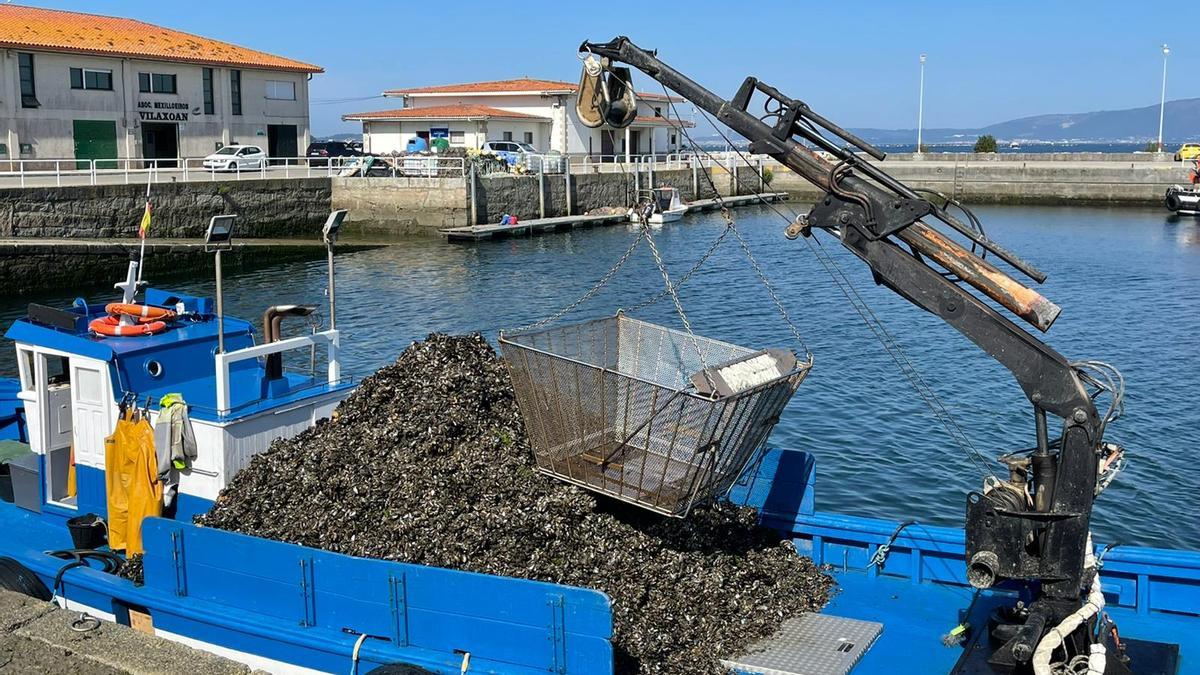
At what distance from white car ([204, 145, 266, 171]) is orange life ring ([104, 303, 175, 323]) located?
32.9m

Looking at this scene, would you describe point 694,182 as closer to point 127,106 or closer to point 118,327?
point 127,106

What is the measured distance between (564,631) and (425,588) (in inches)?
44.1

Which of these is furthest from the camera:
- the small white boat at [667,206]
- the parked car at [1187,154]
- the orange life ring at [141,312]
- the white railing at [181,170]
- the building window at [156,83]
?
the parked car at [1187,154]

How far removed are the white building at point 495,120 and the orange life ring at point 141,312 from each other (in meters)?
48.3

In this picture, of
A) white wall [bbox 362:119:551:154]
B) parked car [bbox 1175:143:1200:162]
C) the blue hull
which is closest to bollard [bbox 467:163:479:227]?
white wall [bbox 362:119:551:154]

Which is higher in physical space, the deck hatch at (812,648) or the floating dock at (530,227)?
the floating dock at (530,227)

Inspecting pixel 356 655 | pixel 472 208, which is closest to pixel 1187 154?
pixel 472 208

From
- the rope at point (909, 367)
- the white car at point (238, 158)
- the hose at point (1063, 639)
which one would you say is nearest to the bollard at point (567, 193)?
the white car at point (238, 158)

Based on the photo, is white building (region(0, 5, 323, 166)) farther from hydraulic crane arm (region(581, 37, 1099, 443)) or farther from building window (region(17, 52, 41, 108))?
hydraulic crane arm (region(581, 37, 1099, 443))

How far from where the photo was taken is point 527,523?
838 centimetres

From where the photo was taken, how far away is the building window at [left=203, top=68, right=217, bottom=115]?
48.3 metres

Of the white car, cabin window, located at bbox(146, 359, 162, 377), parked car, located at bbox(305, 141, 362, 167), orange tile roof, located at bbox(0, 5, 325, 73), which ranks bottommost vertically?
cabin window, located at bbox(146, 359, 162, 377)

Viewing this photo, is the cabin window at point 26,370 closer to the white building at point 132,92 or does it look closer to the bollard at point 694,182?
the white building at point 132,92

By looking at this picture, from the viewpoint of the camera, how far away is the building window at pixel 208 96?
48.3 metres
